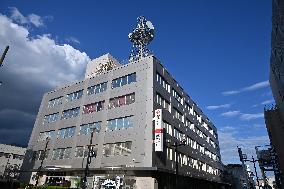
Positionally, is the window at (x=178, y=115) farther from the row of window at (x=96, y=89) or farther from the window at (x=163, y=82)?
the row of window at (x=96, y=89)

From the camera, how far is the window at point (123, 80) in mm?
36906

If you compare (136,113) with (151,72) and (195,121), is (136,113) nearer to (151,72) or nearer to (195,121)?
(151,72)

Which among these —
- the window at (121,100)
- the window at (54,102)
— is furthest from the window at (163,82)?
the window at (54,102)

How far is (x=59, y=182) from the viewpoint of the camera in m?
38.0

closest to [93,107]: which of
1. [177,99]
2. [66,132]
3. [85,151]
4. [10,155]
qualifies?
[66,132]

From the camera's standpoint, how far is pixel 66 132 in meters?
41.9

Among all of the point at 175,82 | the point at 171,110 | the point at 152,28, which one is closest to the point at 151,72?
the point at 171,110

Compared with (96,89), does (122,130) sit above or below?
below

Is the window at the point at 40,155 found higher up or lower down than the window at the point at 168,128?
lower down

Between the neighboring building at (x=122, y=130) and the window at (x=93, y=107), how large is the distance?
0.03 m

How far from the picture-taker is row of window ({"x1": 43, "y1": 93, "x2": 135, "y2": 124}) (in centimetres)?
3575

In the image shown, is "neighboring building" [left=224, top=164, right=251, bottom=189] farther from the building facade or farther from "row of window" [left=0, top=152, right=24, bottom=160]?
"row of window" [left=0, top=152, right=24, bottom=160]

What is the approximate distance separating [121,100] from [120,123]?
3.77m

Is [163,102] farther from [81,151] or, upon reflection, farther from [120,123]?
[81,151]
